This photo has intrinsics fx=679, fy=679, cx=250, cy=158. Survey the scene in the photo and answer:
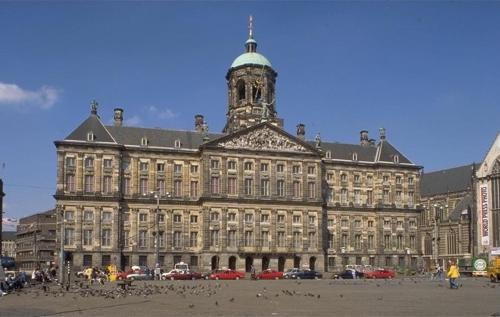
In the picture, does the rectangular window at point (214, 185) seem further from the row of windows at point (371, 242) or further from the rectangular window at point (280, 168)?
the row of windows at point (371, 242)

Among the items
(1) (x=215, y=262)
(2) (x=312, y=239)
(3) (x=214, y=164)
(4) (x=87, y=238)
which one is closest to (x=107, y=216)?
(4) (x=87, y=238)

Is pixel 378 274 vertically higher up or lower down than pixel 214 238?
lower down

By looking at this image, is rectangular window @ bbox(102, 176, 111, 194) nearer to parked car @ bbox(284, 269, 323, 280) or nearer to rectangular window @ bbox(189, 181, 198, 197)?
rectangular window @ bbox(189, 181, 198, 197)

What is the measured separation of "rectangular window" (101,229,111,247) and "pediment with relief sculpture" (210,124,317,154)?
16.0 m

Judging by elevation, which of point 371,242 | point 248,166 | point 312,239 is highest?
point 248,166

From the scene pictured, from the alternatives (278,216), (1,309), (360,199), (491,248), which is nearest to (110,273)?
(278,216)

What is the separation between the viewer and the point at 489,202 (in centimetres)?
8694

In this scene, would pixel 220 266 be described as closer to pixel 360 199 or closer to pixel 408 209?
pixel 360 199

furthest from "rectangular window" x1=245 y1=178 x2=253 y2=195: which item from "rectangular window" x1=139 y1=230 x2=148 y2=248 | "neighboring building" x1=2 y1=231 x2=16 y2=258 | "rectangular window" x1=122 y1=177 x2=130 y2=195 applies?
"neighboring building" x1=2 y1=231 x2=16 y2=258

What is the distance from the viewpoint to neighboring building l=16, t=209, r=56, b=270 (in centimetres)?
13288

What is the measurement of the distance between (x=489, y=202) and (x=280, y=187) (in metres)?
27.1

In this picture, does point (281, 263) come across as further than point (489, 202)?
No

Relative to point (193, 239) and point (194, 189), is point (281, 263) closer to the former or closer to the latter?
point (193, 239)

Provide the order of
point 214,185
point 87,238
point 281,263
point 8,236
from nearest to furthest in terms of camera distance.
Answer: point 87,238 → point 214,185 → point 281,263 → point 8,236
